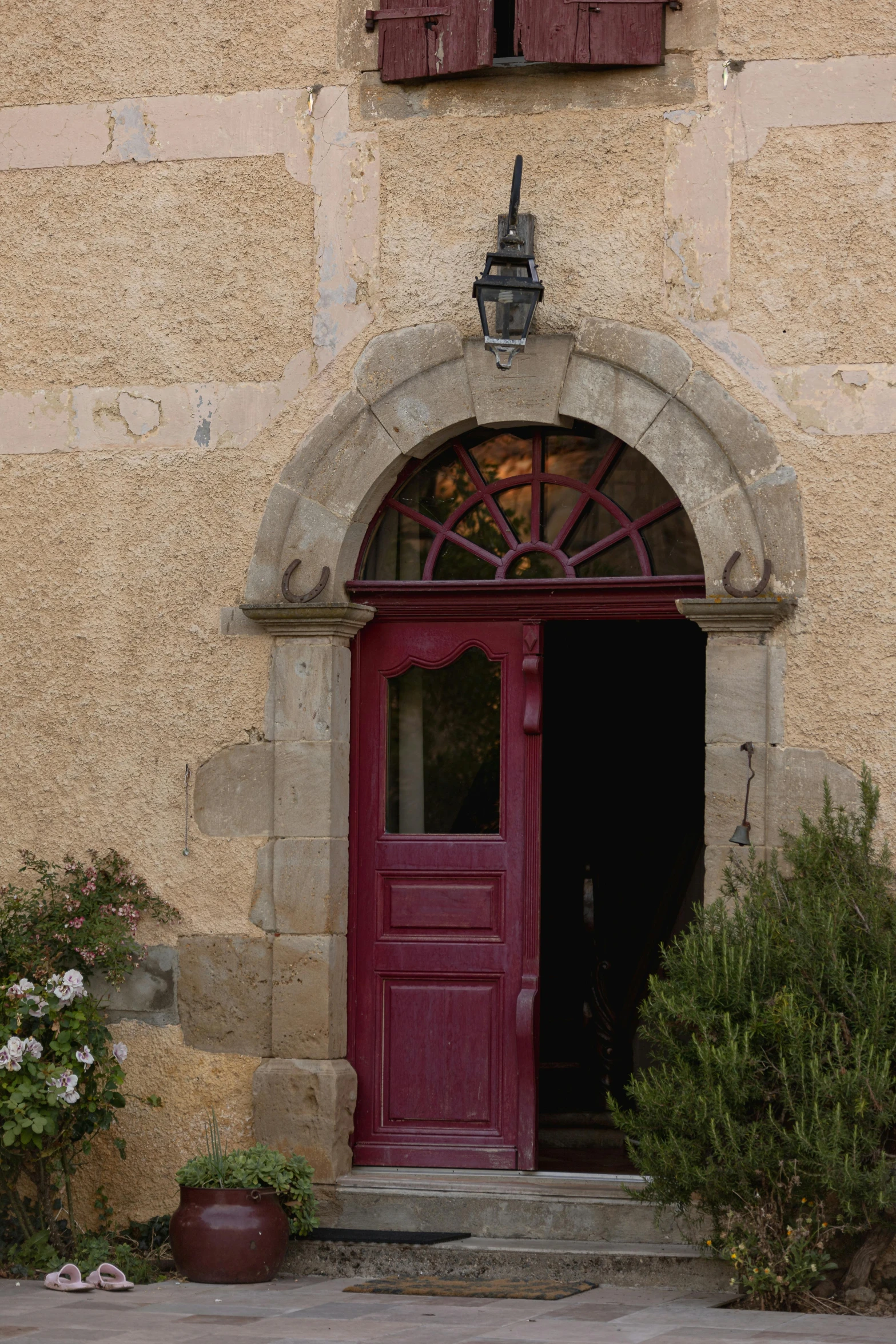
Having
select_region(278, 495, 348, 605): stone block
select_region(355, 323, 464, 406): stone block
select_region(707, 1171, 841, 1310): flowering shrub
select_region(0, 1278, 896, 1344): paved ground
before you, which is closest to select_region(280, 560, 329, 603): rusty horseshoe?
select_region(278, 495, 348, 605): stone block

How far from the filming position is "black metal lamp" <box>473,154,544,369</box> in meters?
6.29

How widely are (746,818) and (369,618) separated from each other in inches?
63.3

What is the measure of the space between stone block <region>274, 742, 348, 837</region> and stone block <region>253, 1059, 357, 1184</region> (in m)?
0.83

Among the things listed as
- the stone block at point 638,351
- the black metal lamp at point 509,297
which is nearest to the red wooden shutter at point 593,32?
the black metal lamp at point 509,297

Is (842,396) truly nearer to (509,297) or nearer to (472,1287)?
(509,297)

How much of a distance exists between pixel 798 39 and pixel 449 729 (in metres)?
2.76

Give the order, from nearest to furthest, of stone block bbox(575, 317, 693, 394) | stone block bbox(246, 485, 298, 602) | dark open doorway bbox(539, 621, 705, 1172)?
stone block bbox(575, 317, 693, 394), stone block bbox(246, 485, 298, 602), dark open doorway bbox(539, 621, 705, 1172)

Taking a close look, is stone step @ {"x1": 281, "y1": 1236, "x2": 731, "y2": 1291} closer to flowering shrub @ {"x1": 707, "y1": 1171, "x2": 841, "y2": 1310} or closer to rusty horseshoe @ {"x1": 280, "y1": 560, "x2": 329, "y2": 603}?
flowering shrub @ {"x1": 707, "y1": 1171, "x2": 841, "y2": 1310}

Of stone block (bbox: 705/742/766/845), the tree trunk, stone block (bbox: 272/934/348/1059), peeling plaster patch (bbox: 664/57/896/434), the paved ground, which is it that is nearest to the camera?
the paved ground

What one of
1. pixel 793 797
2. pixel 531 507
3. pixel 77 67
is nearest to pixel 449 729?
pixel 531 507

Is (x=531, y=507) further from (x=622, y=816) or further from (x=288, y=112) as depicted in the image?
(x=622, y=816)

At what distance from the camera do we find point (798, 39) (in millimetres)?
6391

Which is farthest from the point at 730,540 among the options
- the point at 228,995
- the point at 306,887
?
the point at 228,995

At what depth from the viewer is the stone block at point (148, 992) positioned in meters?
6.70
